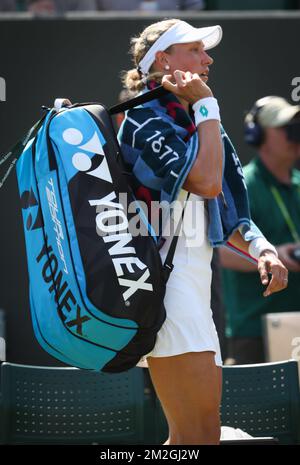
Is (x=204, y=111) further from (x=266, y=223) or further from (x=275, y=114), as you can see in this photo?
(x=275, y=114)

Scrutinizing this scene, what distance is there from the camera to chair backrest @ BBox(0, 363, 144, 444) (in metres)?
3.94

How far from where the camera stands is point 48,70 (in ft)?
19.4

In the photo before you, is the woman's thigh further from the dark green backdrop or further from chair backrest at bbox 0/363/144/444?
the dark green backdrop

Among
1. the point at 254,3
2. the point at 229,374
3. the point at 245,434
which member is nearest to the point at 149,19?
the point at 254,3

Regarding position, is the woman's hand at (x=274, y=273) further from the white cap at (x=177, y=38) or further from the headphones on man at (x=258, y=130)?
the headphones on man at (x=258, y=130)

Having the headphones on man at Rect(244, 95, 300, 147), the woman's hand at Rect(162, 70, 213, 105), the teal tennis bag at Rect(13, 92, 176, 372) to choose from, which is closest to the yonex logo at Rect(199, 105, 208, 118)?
the woman's hand at Rect(162, 70, 213, 105)

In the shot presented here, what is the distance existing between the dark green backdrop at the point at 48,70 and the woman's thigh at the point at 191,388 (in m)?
2.97

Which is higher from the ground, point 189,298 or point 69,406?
point 189,298

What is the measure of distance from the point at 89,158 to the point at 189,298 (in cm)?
53

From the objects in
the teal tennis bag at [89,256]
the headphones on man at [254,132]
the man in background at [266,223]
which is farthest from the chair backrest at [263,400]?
the headphones on man at [254,132]

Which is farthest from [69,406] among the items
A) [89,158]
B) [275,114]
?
[275,114]

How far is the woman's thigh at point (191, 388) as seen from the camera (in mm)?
2846

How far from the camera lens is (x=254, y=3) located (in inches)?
253

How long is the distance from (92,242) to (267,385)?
158 centimetres
